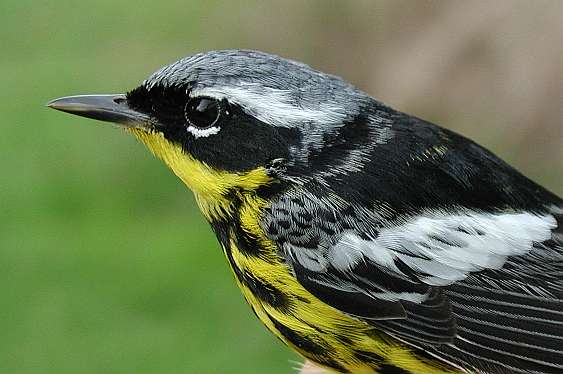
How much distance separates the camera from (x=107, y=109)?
2.82 m

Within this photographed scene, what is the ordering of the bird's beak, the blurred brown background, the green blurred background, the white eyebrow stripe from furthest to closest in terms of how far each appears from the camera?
the blurred brown background → the green blurred background → the bird's beak → the white eyebrow stripe

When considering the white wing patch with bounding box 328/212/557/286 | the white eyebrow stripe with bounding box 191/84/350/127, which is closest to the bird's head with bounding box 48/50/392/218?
the white eyebrow stripe with bounding box 191/84/350/127

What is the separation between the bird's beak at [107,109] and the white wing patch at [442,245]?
65 centimetres

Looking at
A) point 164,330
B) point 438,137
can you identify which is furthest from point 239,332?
point 438,137

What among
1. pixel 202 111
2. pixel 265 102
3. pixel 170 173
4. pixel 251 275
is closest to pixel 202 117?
pixel 202 111

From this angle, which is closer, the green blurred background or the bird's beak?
the bird's beak

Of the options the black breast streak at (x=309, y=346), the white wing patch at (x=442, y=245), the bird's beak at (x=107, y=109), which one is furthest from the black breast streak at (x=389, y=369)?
the bird's beak at (x=107, y=109)

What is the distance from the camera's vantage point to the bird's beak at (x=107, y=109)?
2.80 metres

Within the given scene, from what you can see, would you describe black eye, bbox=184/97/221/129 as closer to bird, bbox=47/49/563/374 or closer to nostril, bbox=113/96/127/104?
bird, bbox=47/49/563/374

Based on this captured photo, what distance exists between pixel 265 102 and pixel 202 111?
7.1 inches

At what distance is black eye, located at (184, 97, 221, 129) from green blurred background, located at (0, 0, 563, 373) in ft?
9.68

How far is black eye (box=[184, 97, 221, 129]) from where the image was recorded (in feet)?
8.83

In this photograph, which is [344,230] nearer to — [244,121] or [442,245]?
[442,245]

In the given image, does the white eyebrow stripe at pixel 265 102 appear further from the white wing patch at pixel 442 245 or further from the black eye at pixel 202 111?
the white wing patch at pixel 442 245
